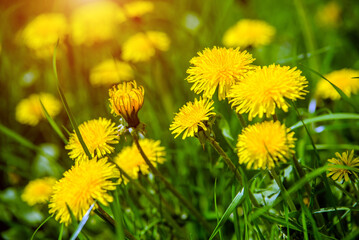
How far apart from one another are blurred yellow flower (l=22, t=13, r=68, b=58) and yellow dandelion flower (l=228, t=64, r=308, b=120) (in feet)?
4.16

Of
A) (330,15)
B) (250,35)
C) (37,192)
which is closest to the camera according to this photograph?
(37,192)

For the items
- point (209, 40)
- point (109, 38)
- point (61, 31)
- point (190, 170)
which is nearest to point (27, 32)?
point (61, 31)

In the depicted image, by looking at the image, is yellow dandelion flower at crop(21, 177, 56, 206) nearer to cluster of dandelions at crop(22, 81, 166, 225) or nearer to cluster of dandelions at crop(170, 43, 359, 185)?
cluster of dandelions at crop(22, 81, 166, 225)

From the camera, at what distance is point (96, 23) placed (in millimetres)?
1833

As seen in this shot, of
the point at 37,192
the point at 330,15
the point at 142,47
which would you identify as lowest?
the point at 37,192

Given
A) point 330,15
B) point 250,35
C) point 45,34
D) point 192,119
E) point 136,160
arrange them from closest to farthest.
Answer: point 192,119 → point 136,160 → point 250,35 → point 45,34 → point 330,15

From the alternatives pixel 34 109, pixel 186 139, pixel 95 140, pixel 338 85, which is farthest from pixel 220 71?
pixel 34 109

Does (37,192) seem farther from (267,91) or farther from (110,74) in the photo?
(267,91)

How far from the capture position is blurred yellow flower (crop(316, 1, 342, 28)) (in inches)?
83.7

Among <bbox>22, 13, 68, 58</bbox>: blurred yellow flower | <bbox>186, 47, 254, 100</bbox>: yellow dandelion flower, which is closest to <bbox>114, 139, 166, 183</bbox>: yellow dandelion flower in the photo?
<bbox>186, 47, 254, 100</bbox>: yellow dandelion flower

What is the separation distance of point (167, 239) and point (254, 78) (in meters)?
0.51

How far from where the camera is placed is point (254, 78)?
2.23 ft

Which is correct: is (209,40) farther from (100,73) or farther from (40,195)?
(40,195)

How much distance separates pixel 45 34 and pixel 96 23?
0.24 m
